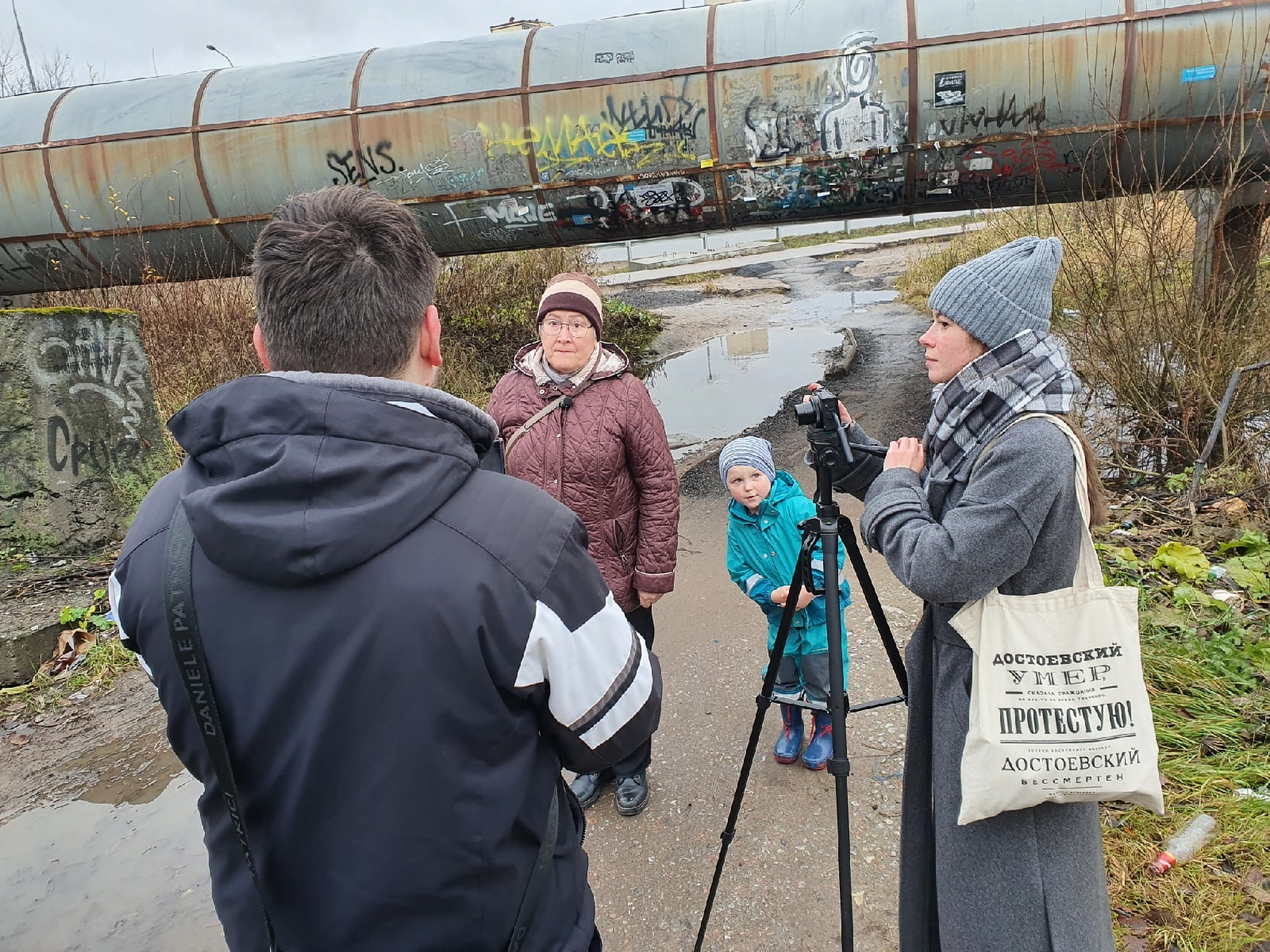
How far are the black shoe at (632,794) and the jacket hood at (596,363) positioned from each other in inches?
59.3

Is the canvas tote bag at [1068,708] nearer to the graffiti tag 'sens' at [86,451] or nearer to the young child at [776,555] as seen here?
the young child at [776,555]

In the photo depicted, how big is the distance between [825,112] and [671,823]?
15.7 ft

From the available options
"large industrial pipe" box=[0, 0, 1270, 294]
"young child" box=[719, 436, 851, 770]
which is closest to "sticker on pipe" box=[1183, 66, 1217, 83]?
"large industrial pipe" box=[0, 0, 1270, 294]

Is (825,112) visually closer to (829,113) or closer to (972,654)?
(829,113)

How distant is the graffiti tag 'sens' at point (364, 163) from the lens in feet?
19.9

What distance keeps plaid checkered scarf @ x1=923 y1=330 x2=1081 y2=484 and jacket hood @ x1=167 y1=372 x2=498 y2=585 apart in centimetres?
113

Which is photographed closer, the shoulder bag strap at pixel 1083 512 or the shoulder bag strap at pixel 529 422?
the shoulder bag strap at pixel 1083 512

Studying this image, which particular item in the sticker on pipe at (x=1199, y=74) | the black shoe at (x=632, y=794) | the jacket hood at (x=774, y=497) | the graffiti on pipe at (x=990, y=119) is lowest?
the black shoe at (x=632, y=794)

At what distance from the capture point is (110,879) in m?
2.92

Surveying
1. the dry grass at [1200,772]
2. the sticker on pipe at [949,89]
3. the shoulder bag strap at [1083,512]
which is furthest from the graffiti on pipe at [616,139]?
the shoulder bag strap at [1083,512]

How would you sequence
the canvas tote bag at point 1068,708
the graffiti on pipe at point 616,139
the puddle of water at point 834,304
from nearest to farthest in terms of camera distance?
the canvas tote bag at point 1068,708 → the graffiti on pipe at point 616,139 → the puddle of water at point 834,304

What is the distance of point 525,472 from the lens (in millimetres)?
2867

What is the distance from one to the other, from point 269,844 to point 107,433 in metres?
5.22

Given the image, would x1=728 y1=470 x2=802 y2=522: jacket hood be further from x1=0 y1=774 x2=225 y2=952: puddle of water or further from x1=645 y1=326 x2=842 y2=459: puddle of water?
x1=645 y1=326 x2=842 y2=459: puddle of water
